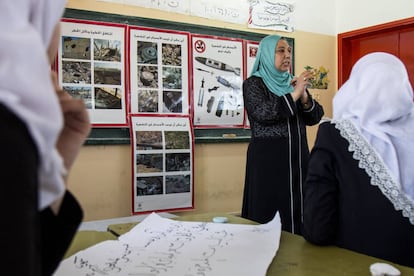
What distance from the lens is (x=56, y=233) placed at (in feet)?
1.53

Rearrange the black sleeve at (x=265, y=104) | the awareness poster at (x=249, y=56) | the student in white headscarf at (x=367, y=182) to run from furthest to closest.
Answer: the awareness poster at (x=249, y=56)
the black sleeve at (x=265, y=104)
the student in white headscarf at (x=367, y=182)

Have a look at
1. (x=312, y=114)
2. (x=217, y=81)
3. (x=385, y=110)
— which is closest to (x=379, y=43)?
(x=217, y=81)

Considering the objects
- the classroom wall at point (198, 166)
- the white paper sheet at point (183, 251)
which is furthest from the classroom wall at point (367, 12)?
the white paper sheet at point (183, 251)

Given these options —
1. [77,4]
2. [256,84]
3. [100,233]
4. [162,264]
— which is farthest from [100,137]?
[162,264]

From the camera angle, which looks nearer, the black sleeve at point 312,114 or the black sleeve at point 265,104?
the black sleeve at point 265,104

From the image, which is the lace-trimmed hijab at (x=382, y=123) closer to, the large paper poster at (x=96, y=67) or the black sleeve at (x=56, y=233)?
the black sleeve at (x=56, y=233)

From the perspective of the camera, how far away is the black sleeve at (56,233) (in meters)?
0.45

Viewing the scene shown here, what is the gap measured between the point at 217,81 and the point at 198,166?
0.59 m

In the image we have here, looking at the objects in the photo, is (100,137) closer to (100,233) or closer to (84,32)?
(84,32)

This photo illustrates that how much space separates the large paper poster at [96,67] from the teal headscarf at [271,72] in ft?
2.69

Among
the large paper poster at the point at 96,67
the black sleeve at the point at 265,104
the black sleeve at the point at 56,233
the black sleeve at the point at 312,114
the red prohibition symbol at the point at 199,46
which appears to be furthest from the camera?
the red prohibition symbol at the point at 199,46

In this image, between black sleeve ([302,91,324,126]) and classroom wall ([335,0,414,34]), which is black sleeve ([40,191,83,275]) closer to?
black sleeve ([302,91,324,126])

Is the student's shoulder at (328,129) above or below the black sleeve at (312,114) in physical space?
below

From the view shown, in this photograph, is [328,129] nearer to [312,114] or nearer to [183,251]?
[183,251]
